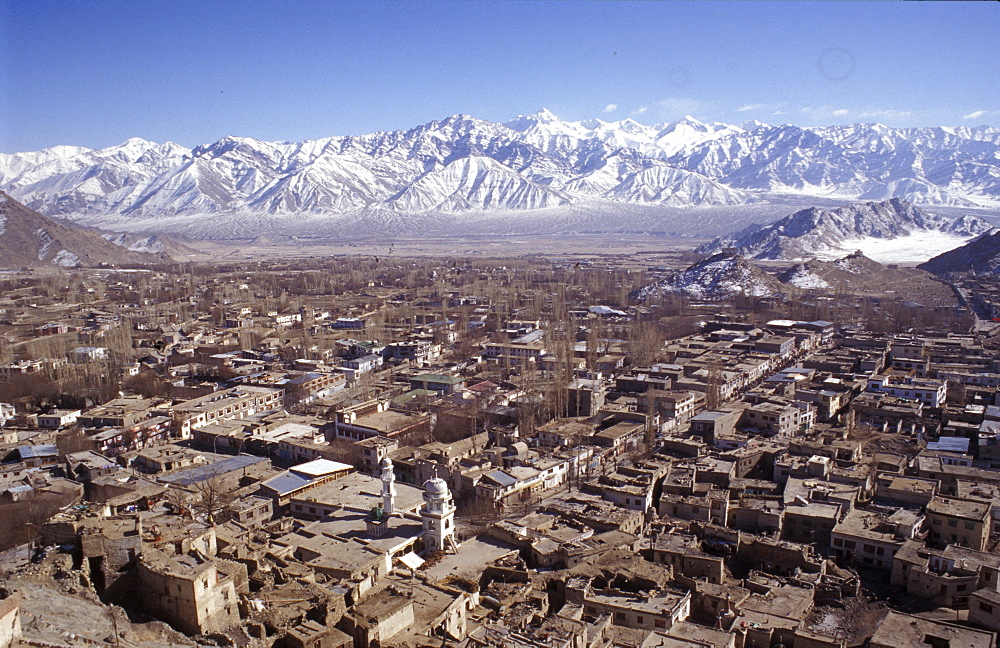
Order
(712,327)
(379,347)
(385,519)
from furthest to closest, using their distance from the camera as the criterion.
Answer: (712,327) < (379,347) < (385,519)

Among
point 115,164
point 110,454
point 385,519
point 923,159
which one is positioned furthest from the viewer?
point 115,164

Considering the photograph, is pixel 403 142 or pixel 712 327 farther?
pixel 403 142

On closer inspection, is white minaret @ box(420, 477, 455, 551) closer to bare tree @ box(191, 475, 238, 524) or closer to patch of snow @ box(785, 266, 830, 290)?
bare tree @ box(191, 475, 238, 524)

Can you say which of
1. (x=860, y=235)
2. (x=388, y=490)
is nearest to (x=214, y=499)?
(x=388, y=490)

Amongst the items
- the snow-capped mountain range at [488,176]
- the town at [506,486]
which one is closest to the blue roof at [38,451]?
the town at [506,486]

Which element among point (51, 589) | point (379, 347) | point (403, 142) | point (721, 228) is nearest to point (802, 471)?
point (51, 589)

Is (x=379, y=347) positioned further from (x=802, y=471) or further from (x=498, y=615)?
(x=498, y=615)

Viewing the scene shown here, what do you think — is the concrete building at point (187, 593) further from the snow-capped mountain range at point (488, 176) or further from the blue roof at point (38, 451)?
the snow-capped mountain range at point (488, 176)
